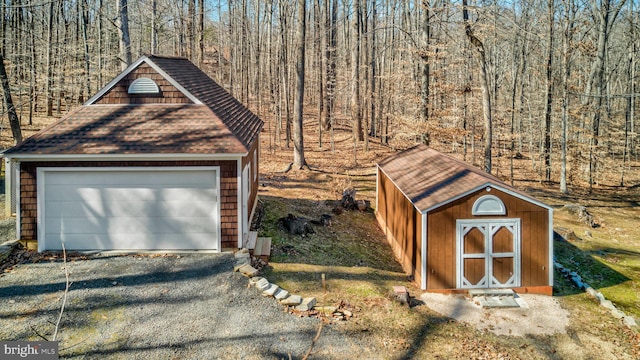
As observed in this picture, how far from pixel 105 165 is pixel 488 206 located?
8.55m

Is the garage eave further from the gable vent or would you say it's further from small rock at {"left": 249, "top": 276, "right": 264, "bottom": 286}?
small rock at {"left": 249, "top": 276, "right": 264, "bottom": 286}

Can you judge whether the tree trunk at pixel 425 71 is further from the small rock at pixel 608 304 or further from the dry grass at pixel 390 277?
the small rock at pixel 608 304

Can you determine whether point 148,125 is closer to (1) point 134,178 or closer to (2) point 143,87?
(2) point 143,87

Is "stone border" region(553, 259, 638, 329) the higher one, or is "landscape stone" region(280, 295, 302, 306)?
"landscape stone" region(280, 295, 302, 306)

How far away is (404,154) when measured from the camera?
14164 mm

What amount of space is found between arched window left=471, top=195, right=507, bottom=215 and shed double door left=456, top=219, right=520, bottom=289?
0.60 feet

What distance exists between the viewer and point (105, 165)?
8852 millimetres

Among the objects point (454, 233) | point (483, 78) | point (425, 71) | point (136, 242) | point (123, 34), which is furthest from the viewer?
point (425, 71)

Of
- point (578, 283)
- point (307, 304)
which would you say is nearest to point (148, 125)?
point (307, 304)

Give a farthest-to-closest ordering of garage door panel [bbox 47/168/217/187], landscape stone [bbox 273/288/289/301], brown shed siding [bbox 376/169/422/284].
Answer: brown shed siding [bbox 376/169/422/284] < garage door panel [bbox 47/168/217/187] < landscape stone [bbox 273/288/289/301]

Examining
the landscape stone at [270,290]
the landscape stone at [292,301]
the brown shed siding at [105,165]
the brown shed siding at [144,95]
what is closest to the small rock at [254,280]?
the landscape stone at [270,290]

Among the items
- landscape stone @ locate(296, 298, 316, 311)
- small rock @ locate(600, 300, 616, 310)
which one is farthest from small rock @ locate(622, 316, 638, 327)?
landscape stone @ locate(296, 298, 316, 311)

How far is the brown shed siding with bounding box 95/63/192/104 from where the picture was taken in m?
10.1

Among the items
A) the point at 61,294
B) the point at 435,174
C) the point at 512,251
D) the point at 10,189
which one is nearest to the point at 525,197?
the point at 512,251
